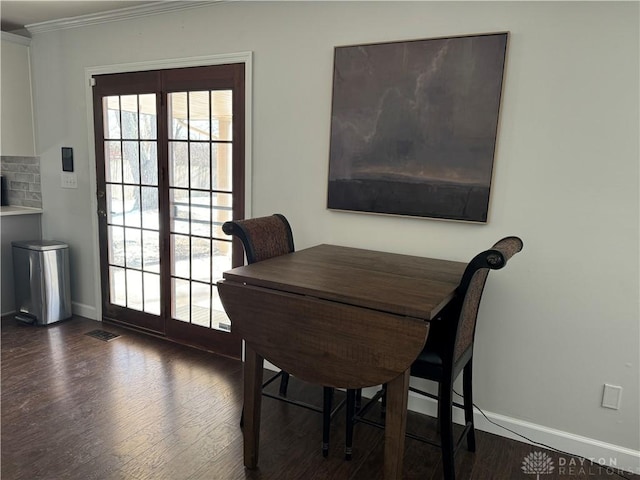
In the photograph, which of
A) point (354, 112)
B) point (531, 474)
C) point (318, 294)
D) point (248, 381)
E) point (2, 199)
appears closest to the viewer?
point (318, 294)

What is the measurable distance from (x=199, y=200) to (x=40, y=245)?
1.52m

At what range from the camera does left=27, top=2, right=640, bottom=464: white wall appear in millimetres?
1939

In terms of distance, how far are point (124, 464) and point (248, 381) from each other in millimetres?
Answer: 692

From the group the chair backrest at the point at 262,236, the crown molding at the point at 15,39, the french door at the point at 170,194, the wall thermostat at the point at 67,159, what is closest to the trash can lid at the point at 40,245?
the french door at the point at 170,194

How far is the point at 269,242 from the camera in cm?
224

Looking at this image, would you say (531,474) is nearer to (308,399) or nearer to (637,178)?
(308,399)

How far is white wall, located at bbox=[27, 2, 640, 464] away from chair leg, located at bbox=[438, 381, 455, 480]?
2.02ft

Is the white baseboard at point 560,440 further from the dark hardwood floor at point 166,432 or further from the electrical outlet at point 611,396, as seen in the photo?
the electrical outlet at point 611,396

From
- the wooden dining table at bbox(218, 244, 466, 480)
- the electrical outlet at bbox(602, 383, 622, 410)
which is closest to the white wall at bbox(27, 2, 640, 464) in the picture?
the electrical outlet at bbox(602, 383, 622, 410)

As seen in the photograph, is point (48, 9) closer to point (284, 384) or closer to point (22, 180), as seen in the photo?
point (22, 180)

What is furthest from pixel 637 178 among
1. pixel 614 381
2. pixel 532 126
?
pixel 614 381

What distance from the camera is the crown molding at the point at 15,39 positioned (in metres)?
3.51

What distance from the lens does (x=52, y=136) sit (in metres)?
3.71

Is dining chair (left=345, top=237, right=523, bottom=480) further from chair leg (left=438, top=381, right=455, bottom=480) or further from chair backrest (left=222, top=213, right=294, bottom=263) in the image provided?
chair backrest (left=222, top=213, right=294, bottom=263)
